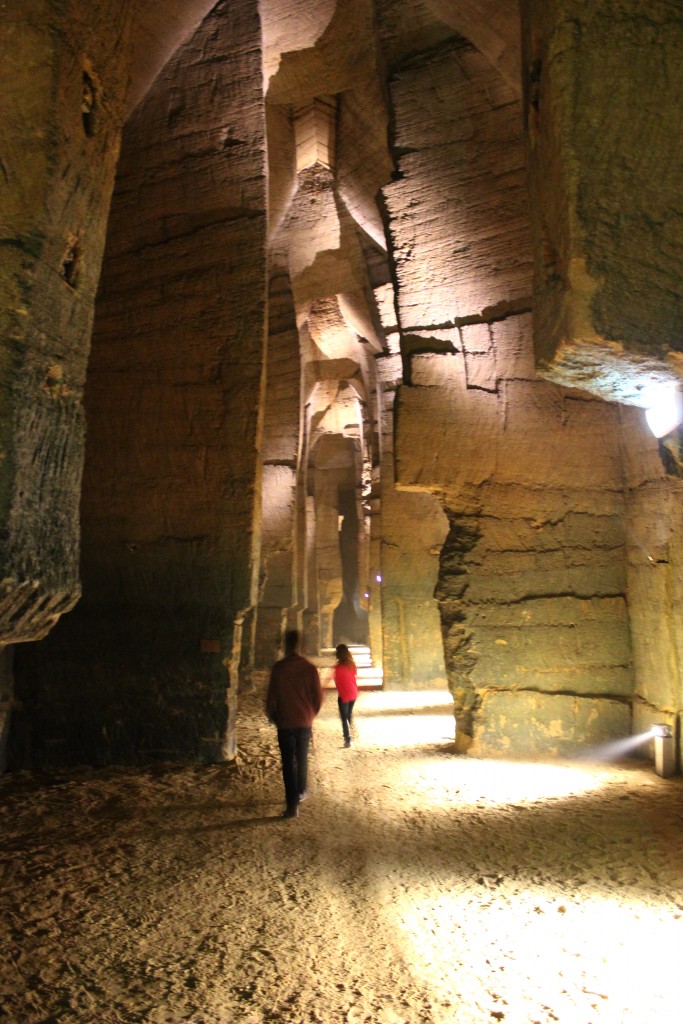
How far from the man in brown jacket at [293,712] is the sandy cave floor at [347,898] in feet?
0.74

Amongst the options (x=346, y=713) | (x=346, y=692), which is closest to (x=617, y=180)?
(x=346, y=692)

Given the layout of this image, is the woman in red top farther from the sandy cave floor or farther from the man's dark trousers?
the man's dark trousers

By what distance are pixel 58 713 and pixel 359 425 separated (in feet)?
48.8

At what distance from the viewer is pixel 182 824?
441cm

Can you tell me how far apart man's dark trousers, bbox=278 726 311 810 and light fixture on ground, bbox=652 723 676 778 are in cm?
247

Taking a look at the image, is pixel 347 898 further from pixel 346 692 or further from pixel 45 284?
pixel 346 692

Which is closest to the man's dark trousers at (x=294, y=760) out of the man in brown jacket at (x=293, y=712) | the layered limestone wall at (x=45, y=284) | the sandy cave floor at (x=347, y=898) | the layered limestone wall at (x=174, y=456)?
the man in brown jacket at (x=293, y=712)

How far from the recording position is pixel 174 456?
6.05 m

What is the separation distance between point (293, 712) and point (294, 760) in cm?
31

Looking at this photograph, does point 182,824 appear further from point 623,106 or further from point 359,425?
point 359,425

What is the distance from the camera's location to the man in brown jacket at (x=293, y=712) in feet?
15.0

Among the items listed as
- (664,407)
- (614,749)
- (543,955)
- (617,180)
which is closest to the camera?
(543,955)

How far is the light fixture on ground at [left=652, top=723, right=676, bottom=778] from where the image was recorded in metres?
4.91

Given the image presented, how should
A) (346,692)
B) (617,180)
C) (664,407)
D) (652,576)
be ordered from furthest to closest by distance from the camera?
(346,692) < (652,576) < (664,407) < (617,180)
